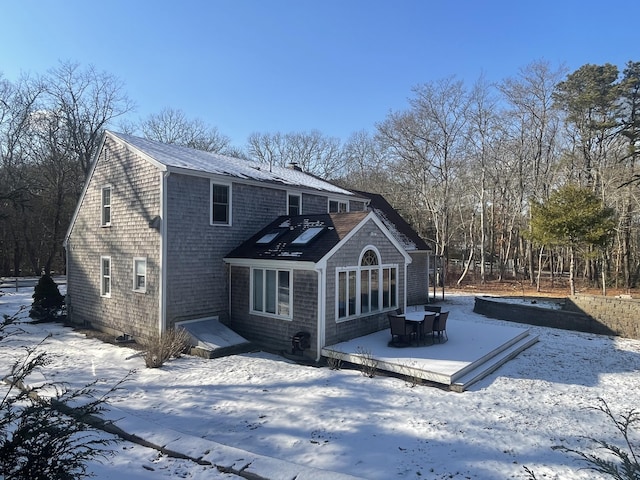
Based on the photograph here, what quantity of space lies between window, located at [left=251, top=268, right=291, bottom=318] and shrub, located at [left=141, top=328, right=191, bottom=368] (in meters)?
2.09

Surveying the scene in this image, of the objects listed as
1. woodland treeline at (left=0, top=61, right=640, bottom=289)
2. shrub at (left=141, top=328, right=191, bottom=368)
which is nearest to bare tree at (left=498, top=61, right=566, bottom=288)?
woodland treeline at (left=0, top=61, right=640, bottom=289)

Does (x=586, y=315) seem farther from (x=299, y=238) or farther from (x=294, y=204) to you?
(x=294, y=204)

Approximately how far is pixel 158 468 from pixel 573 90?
33018 mm

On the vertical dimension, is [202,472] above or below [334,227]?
below

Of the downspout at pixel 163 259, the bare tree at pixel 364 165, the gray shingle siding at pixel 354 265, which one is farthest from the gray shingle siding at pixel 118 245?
the bare tree at pixel 364 165

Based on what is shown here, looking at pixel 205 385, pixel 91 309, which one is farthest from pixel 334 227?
pixel 91 309

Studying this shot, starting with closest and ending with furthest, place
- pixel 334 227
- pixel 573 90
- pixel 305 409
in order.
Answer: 1. pixel 305 409
2. pixel 334 227
3. pixel 573 90

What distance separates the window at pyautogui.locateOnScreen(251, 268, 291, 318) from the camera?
10.9m

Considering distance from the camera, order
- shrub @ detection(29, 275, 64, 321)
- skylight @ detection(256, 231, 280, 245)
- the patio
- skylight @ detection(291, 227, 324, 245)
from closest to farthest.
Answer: the patio, skylight @ detection(291, 227, 324, 245), skylight @ detection(256, 231, 280, 245), shrub @ detection(29, 275, 64, 321)

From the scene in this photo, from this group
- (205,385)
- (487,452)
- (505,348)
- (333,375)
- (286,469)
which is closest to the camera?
(286,469)

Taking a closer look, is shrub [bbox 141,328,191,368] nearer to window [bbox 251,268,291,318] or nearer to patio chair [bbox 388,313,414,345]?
window [bbox 251,268,291,318]

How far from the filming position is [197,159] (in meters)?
13.4

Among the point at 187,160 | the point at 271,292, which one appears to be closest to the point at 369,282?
the point at 271,292

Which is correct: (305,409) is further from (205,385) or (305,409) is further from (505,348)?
(505,348)
